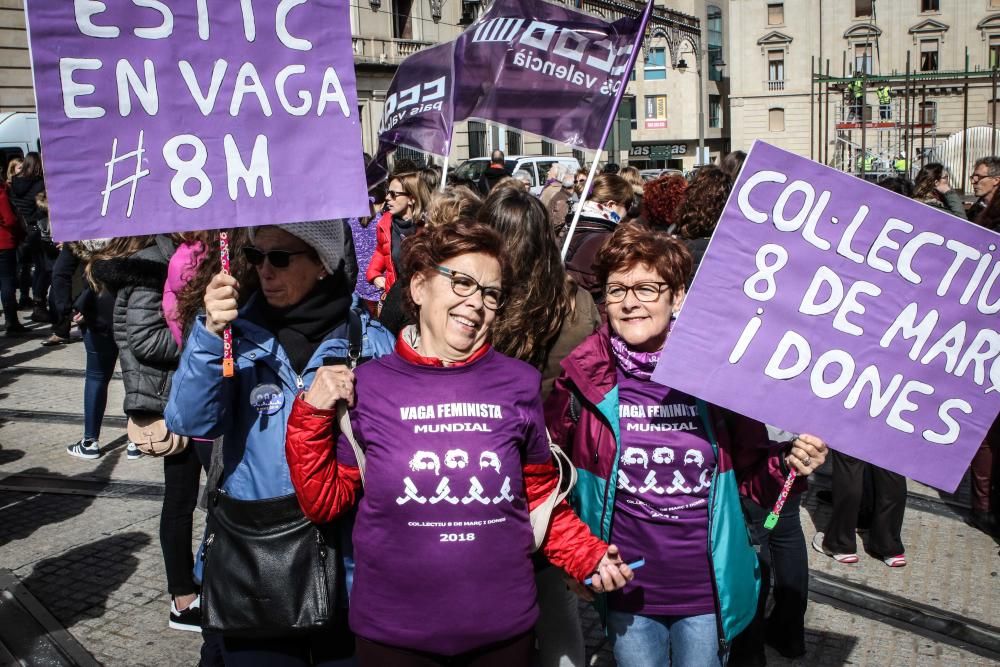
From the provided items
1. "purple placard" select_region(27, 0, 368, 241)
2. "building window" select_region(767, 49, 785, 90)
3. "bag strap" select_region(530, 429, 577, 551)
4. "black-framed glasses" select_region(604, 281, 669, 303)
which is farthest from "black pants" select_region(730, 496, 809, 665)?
"building window" select_region(767, 49, 785, 90)

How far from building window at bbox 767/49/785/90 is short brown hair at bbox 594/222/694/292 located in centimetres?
6825

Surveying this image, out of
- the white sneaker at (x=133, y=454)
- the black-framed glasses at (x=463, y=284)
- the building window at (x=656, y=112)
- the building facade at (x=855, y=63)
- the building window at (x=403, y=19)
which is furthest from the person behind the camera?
the building window at (x=656, y=112)

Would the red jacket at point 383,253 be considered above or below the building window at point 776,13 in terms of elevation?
below

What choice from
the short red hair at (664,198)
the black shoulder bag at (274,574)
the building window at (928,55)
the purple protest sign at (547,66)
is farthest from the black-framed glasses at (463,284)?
the building window at (928,55)

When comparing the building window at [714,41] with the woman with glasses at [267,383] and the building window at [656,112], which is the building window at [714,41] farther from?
the woman with glasses at [267,383]

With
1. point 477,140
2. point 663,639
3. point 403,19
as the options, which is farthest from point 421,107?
point 477,140

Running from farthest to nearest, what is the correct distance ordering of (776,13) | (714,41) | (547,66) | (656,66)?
(714,41) → (776,13) → (656,66) → (547,66)

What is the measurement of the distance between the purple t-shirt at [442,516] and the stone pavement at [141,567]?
74.5 inches

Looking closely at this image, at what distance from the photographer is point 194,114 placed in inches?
111

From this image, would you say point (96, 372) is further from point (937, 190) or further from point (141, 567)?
point (937, 190)

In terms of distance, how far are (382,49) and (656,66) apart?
1467 inches

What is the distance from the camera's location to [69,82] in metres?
2.66

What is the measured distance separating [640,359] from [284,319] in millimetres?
1125

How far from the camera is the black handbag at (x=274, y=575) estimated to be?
9.37 ft
